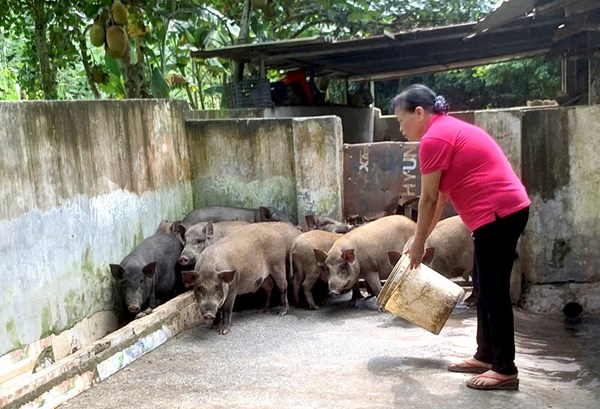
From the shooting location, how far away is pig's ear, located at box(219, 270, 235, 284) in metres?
6.56

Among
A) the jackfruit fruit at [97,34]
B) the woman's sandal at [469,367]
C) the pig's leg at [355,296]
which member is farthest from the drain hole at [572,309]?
the jackfruit fruit at [97,34]

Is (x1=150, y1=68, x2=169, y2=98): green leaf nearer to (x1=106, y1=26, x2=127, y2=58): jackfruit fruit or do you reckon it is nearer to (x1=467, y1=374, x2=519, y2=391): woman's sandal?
(x1=106, y1=26, x2=127, y2=58): jackfruit fruit

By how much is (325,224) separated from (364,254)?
1.20 metres

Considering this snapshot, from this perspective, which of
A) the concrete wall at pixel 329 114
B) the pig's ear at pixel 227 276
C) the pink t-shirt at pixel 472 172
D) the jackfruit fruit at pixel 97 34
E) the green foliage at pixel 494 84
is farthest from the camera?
the green foliage at pixel 494 84

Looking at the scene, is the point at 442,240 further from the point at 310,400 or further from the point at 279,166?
the point at 310,400

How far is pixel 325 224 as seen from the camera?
8.52 m

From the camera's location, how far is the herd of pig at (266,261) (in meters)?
6.83

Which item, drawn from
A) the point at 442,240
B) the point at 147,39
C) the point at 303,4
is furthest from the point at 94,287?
the point at 303,4

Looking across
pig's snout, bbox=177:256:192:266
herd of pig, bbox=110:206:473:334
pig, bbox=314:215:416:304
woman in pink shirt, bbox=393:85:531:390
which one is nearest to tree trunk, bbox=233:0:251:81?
herd of pig, bbox=110:206:473:334

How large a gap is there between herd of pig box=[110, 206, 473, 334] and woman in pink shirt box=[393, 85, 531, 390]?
85.4 inches

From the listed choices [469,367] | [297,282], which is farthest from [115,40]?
[469,367]

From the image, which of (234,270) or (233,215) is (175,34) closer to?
(233,215)

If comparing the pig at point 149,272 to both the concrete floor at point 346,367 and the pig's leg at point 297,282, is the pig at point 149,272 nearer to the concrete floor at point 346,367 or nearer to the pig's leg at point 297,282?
the concrete floor at point 346,367

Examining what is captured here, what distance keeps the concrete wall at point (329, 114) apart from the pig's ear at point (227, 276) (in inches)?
161
